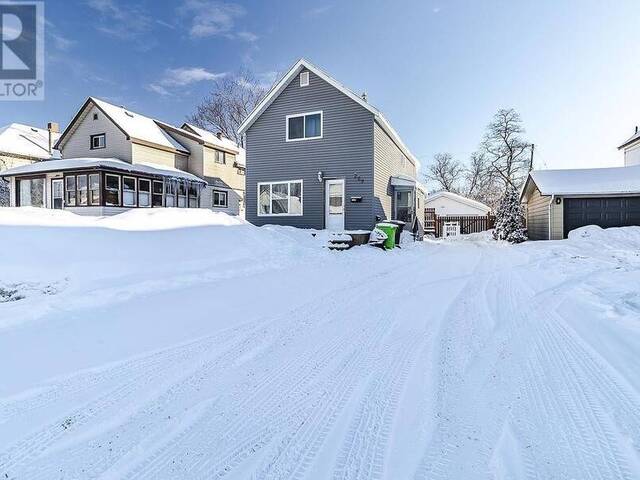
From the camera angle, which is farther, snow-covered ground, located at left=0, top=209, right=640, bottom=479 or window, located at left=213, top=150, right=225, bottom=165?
window, located at left=213, top=150, right=225, bottom=165

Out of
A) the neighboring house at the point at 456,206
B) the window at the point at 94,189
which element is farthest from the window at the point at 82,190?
the neighboring house at the point at 456,206

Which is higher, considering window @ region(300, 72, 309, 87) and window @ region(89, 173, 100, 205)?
window @ region(300, 72, 309, 87)

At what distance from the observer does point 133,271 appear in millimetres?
5355

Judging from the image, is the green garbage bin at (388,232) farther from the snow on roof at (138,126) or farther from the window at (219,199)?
the snow on roof at (138,126)

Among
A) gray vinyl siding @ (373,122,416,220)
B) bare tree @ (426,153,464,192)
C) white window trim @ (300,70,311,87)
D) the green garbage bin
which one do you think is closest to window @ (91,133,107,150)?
white window trim @ (300,70,311,87)

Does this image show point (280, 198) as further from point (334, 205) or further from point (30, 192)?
point (30, 192)

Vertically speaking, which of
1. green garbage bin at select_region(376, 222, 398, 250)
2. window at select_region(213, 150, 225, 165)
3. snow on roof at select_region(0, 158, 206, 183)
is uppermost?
window at select_region(213, 150, 225, 165)

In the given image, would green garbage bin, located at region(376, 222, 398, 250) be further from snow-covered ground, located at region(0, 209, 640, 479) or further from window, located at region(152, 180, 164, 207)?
window, located at region(152, 180, 164, 207)

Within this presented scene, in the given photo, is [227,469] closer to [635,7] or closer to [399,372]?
[399,372]

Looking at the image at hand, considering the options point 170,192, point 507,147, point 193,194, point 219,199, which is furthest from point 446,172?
point 170,192

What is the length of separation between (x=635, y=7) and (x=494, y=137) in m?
24.5

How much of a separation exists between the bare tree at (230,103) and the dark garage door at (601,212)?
82.2 feet

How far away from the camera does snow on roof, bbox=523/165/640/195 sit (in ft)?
43.3

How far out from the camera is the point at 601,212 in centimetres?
1351
